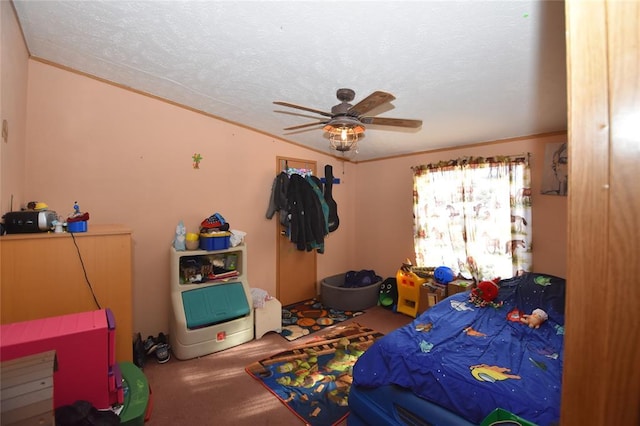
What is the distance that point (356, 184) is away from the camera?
15.7 ft

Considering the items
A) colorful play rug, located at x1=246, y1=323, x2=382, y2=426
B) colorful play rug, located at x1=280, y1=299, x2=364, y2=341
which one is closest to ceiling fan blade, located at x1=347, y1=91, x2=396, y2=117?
colorful play rug, located at x1=246, y1=323, x2=382, y2=426

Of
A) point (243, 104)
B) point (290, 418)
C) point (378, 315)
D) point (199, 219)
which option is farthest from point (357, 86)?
point (378, 315)

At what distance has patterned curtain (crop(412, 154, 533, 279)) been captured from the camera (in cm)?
299

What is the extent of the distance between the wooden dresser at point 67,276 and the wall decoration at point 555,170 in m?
3.79

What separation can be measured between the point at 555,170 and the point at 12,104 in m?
4.46

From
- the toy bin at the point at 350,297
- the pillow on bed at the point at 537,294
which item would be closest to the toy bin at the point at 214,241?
the toy bin at the point at 350,297

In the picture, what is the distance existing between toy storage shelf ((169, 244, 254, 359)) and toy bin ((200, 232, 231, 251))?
0.05 metres

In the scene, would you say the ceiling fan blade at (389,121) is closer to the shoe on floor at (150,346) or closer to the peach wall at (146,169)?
the peach wall at (146,169)

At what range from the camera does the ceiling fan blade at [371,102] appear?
1535mm

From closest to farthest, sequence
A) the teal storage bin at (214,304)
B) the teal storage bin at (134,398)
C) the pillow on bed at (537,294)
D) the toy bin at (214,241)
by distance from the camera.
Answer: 1. the teal storage bin at (134,398)
2. the pillow on bed at (537,294)
3. the teal storage bin at (214,304)
4. the toy bin at (214,241)

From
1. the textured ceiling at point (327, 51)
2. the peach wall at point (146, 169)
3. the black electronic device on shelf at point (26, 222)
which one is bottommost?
the black electronic device on shelf at point (26, 222)

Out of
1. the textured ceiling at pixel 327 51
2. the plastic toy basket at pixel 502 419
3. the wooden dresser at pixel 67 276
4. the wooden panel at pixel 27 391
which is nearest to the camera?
the wooden panel at pixel 27 391

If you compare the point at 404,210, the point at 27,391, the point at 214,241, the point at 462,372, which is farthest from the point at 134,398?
the point at 404,210

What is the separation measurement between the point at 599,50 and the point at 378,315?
3.53 m
